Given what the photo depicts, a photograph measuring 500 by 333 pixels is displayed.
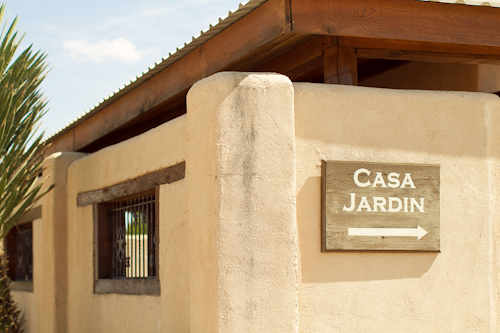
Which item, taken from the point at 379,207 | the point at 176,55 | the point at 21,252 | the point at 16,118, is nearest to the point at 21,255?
the point at 21,252

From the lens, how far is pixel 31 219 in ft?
33.6

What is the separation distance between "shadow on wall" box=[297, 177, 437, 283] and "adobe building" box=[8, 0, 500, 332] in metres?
0.01

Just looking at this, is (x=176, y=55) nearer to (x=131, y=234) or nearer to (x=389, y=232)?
(x=131, y=234)

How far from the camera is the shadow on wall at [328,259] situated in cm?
518

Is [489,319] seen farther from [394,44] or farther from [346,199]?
[394,44]

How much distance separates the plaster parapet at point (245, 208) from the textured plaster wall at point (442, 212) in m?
0.22

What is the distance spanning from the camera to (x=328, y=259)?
523 cm

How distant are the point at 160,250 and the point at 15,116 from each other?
2730 mm

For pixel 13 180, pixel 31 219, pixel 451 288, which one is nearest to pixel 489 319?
pixel 451 288

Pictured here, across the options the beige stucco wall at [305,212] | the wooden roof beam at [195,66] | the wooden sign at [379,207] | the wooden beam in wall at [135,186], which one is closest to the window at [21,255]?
the wooden roof beam at [195,66]

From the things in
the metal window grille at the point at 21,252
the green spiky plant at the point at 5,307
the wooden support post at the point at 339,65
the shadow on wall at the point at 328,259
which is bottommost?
the green spiky plant at the point at 5,307

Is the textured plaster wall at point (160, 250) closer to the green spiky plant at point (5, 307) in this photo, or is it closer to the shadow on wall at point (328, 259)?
the shadow on wall at point (328, 259)

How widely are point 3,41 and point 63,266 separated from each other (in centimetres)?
292

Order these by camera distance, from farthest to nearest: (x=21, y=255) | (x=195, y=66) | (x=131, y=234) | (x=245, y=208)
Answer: (x=21, y=255), (x=131, y=234), (x=195, y=66), (x=245, y=208)
